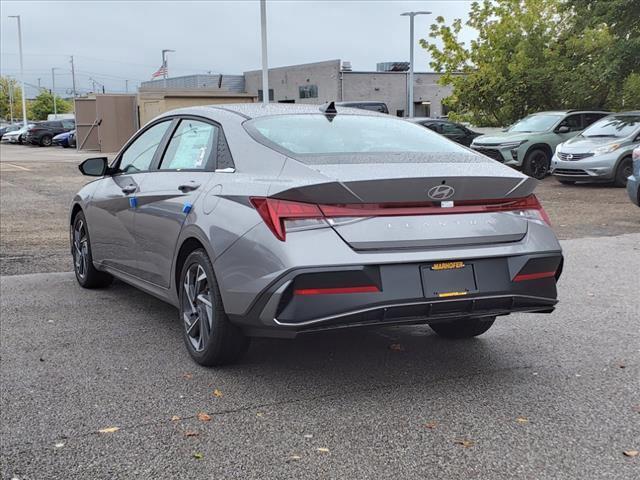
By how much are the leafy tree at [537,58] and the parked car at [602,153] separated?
5.01 meters

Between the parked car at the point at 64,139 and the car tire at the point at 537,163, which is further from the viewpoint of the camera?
the parked car at the point at 64,139

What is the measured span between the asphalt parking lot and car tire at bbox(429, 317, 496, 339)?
91mm

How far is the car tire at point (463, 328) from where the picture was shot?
5320mm

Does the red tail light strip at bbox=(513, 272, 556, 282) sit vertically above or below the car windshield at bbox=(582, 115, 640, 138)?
below

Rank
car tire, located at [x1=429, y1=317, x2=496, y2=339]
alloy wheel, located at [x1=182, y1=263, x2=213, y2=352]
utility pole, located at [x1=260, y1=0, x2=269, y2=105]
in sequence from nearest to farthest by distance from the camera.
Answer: alloy wheel, located at [x1=182, y1=263, x2=213, y2=352], car tire, located at [x1=429, y1=317, x2=496, y2=339], utility pole, located at [x1=260, y1=0, x2=269, y2=105]

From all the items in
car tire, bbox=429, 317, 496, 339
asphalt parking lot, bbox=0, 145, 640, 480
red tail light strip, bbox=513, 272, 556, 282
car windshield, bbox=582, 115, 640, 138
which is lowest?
asphalt parking lot, bbox=0, 145, 640, 480

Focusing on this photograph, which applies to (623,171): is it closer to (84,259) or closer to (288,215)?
(84,259)

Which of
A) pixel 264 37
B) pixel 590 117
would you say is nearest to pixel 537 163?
pixel 590 117

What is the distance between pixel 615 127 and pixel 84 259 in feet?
44.9

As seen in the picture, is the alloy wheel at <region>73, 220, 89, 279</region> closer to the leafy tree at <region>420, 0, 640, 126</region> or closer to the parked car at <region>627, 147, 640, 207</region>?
the parked car at <region>627, 147, 640, 207</region>

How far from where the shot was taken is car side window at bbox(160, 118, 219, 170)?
5.07 meters

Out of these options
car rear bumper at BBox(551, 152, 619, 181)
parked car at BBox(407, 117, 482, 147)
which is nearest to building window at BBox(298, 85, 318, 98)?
parked car at BBox(407, 117, 482, 147)

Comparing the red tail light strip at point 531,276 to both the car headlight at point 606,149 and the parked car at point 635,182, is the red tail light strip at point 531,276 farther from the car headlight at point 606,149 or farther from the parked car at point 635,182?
the car headlight at point 606,149

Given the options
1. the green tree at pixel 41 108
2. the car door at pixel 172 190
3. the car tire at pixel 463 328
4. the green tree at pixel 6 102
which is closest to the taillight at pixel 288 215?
the car door at pixel 172 190
